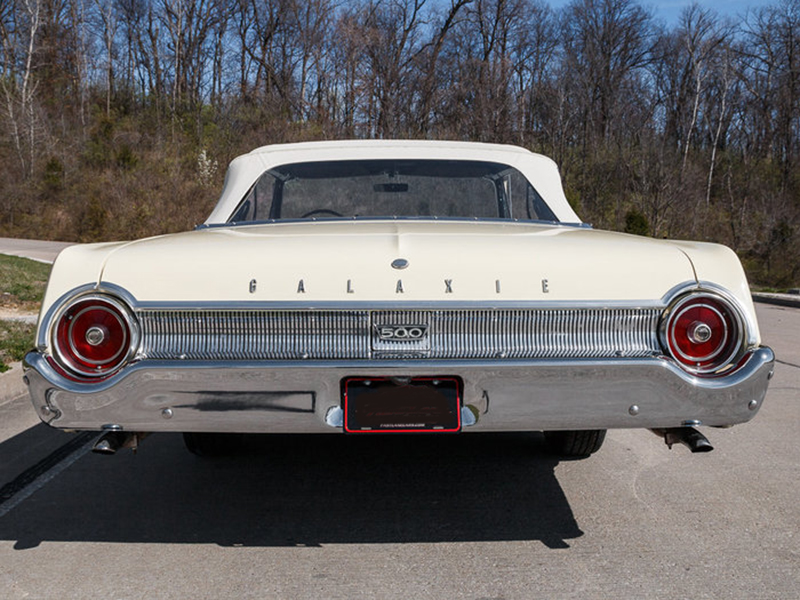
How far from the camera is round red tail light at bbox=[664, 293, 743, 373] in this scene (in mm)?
2850

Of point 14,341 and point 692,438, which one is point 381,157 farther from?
point 14,341

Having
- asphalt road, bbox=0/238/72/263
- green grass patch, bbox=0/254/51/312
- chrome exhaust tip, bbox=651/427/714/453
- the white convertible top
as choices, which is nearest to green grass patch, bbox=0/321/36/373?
green grass patch, bbox=0/254/51/312

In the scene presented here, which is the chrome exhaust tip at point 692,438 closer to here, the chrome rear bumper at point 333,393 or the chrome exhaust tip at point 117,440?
the chrome rear bumper at point 333,393

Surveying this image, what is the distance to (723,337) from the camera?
2.88m

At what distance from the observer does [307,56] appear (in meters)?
41.4

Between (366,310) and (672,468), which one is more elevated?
(366,310)

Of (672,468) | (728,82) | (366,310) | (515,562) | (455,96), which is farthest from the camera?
(728,82)

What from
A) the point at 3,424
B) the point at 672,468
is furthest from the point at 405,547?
the point at 3,424

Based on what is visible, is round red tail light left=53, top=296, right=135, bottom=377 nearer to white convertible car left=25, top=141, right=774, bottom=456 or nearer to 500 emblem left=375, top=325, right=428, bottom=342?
white convertible car left=25, top=141, right=774, bottom=456

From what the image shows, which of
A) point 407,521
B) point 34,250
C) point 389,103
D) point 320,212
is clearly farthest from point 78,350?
point 389,103

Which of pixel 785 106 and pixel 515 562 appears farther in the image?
pixel 785 106

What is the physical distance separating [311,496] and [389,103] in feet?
120

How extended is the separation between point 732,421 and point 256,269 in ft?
5.75

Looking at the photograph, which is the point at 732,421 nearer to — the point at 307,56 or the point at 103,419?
the point at 103,419
